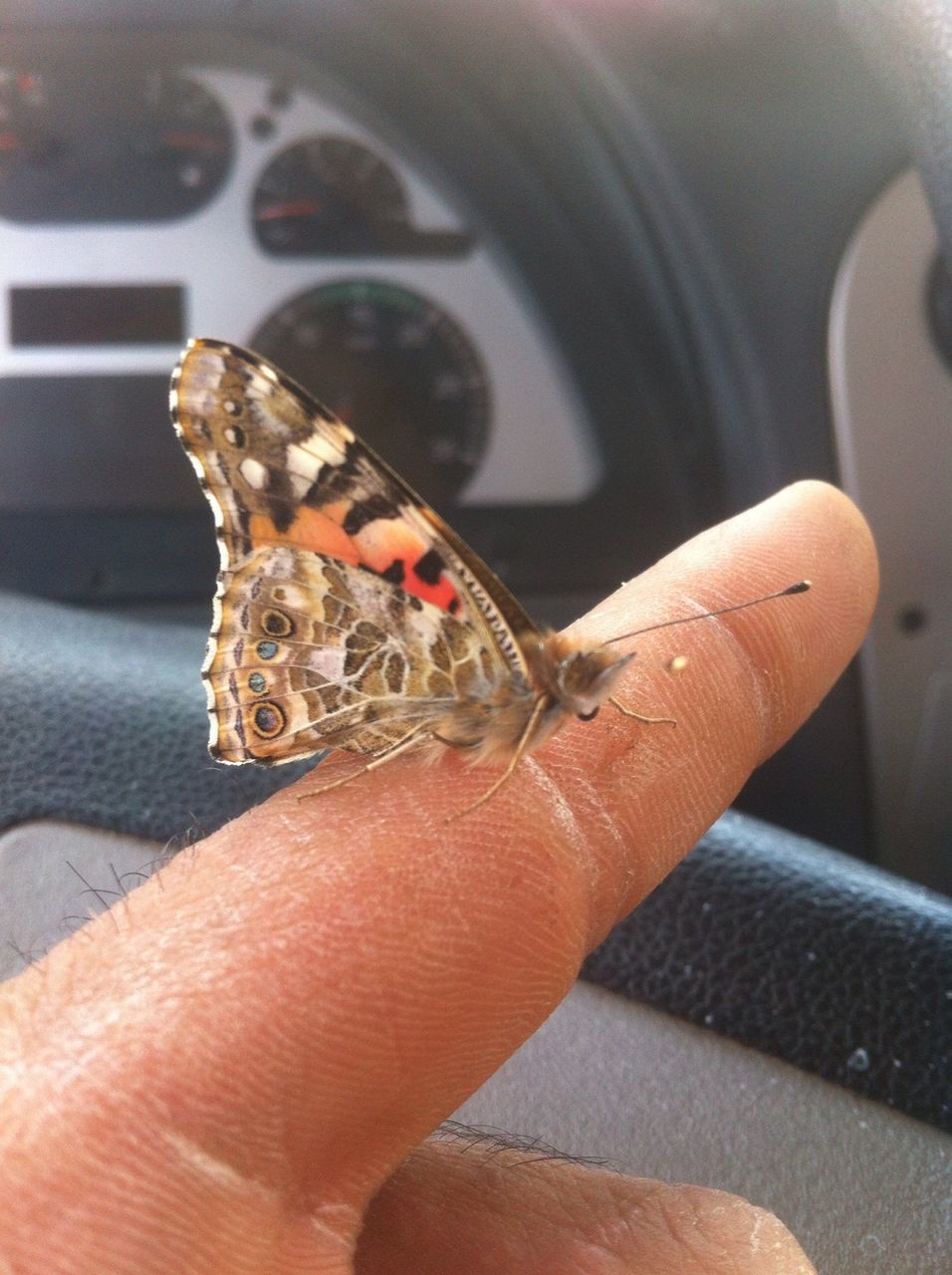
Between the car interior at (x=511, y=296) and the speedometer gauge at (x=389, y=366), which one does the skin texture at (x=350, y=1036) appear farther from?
the speedometer gauge at (x=389, y=366)

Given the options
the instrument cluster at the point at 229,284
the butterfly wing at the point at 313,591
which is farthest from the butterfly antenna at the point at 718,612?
the instrument cluster at the point at 229,284

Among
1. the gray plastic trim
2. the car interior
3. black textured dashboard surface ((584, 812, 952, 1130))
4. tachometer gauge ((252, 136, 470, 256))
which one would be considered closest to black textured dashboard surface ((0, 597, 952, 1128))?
black textured dashboard surface ((584, 812, 952, 1130))

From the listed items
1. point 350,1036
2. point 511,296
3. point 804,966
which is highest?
point 511,296

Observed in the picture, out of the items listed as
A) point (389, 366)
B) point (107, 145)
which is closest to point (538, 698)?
point (389, 366)

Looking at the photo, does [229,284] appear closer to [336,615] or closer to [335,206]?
[335,206]

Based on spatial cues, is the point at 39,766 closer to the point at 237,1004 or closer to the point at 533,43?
the point at 237,1004

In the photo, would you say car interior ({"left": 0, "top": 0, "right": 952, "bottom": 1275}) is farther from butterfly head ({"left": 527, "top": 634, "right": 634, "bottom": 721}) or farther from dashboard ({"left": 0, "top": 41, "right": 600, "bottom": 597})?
butterfly head ({"left": 527, "top": 634, "right": 634, "bottom": 721})

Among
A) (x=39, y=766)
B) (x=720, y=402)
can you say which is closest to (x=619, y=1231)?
(x=39, y=766)
